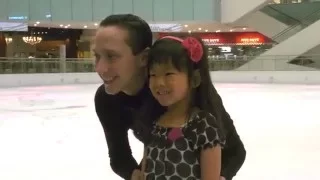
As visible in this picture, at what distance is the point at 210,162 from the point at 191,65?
26 centimetres

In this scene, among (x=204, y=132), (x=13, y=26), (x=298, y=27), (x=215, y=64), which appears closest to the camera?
(x=204, y=132)

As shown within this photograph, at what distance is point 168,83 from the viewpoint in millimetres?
1312

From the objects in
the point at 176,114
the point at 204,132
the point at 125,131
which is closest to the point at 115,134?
the point at 125,131

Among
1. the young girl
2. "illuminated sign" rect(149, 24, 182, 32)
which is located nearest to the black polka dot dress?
the young girl

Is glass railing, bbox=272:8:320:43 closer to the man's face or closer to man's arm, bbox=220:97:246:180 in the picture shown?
man's arm, bbox=220:97:246:180

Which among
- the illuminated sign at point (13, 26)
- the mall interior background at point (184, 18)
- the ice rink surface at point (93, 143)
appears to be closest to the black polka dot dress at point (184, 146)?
the ice rink surface at point (93, 143)

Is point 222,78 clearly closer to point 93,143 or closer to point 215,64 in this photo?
point 215,64

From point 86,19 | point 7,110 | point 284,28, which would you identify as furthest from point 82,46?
point 7,110

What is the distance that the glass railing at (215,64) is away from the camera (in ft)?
57.8

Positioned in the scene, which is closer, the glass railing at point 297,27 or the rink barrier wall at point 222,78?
the rink barrier wall at point 222,78

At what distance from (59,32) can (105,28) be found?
106 feet

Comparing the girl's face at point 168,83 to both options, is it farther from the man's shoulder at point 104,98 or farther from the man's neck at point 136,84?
the man's shoulder at point 104,98

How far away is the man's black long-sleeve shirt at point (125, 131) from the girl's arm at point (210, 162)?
140 millimetres

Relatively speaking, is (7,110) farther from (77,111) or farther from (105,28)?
(105,28)
